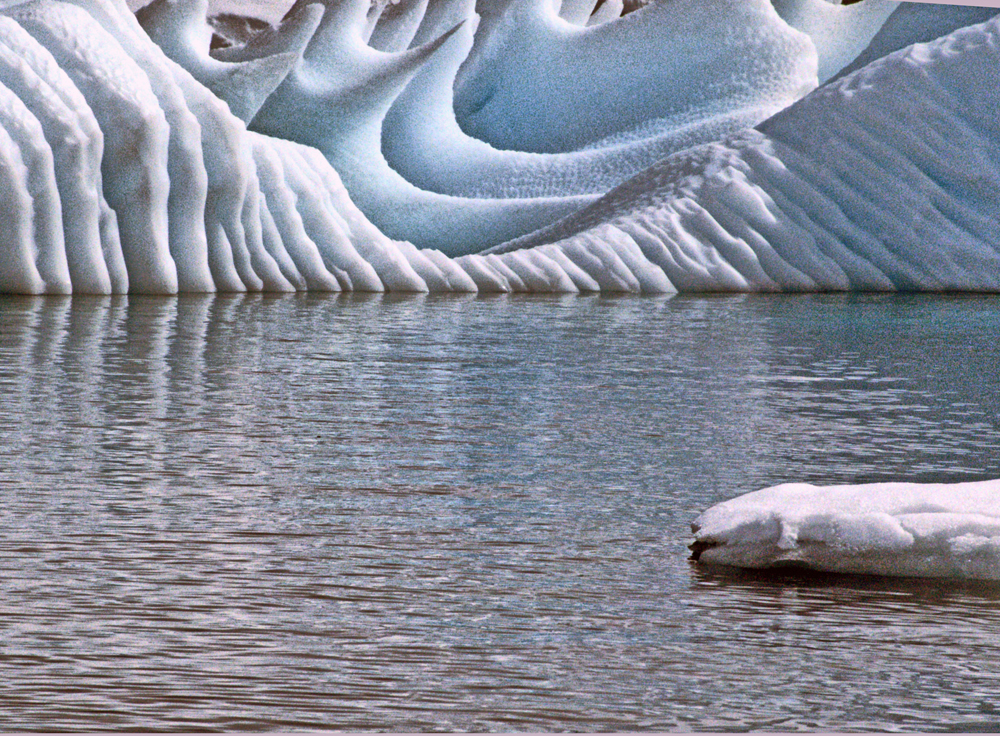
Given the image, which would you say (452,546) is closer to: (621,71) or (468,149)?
(468,149)

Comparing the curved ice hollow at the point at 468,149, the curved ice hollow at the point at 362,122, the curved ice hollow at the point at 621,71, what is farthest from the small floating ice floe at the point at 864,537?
the curved ice hollow at the point at 621,71

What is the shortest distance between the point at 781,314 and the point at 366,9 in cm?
355

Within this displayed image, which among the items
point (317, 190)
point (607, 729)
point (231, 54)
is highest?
point (231, 54)

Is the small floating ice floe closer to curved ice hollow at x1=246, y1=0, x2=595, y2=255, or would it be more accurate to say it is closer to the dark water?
the dark water

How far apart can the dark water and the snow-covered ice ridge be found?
8.43 feet

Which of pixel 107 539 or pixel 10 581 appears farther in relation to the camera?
pixel 107 539

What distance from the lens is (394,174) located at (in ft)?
28.9

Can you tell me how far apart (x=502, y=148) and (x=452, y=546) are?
8.39 meters

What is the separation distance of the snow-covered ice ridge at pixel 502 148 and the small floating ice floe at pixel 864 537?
4846 millimetres

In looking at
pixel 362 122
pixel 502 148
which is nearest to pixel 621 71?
pixel 502 148

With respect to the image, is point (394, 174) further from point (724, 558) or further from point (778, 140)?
point (724, 558)

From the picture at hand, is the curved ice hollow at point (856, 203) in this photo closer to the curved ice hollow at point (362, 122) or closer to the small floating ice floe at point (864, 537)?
the curved ice hollow at point (362, 122)

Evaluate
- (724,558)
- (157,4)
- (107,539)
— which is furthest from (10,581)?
(157,4)

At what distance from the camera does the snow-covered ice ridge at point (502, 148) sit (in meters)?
6.55
